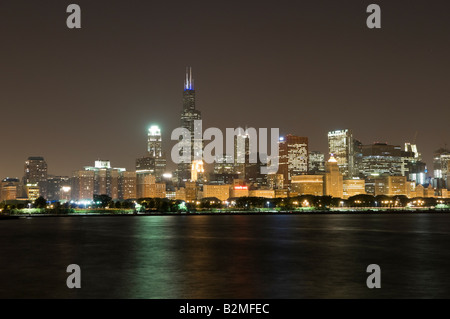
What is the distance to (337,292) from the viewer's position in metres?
38.0

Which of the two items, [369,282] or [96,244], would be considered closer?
[369,282]

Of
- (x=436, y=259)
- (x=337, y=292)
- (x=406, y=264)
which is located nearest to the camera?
(x=337, y=292)

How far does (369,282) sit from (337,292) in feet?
19.8

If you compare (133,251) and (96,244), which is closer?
(133,251)

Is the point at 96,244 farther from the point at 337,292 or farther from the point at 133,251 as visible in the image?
the point at 337,292
